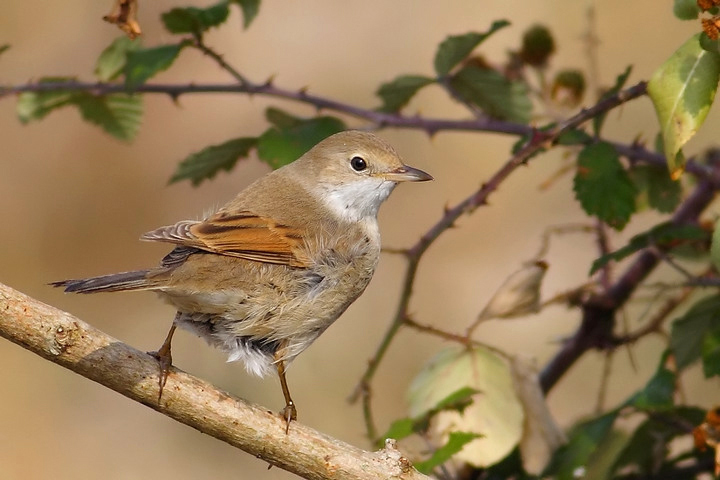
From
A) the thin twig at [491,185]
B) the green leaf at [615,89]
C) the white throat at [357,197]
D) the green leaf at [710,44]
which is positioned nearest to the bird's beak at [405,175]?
the white throat at [357,197]

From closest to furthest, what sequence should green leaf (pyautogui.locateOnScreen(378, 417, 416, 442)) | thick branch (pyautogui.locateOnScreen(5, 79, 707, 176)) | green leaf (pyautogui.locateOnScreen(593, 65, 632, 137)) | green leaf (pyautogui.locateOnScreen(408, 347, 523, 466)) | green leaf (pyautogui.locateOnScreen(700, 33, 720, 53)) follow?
green leaf (pyautogui.locateOnScreen(700, 33, 720, 53)), green leaf (pyautogui.locateOnScreen(378, 417, 416, 442)), green leaf (pyautogui.locateOnScreen(593, 65, 632, 137)), green leaf (pyautogui.locateOnScreen(408, 347, 523, 466)), thick branch (pyautogui.locateOnScreen(5, 79, 707, 176))

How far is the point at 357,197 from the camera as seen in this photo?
167 inches

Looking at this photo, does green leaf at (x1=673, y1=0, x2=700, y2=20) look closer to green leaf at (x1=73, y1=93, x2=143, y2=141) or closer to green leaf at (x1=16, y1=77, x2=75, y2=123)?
green leaf at (x1=73, y1=93, x2=143, y2=141)

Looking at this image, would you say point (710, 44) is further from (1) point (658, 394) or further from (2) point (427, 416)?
(2) point (427, 416)

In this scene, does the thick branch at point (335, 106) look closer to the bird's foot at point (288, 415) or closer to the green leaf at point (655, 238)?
the green leaf at point (655, 238)

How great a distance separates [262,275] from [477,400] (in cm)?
91

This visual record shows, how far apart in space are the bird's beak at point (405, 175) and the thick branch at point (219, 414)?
1.57 metres

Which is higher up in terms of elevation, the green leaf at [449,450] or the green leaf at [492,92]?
the green leaf at [492,92]

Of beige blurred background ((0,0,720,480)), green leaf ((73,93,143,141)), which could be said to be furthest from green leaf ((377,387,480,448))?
beige blurred background ((0,0,720,480))

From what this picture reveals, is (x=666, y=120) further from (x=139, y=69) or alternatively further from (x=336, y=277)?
(x=139, y=69)

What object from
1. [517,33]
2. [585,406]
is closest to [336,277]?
[585,406]

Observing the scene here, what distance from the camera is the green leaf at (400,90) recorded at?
383 centimetres

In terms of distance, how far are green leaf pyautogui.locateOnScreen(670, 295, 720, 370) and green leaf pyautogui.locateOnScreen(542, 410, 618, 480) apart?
39 cm

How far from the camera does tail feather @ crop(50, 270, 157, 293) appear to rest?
9.66ft
